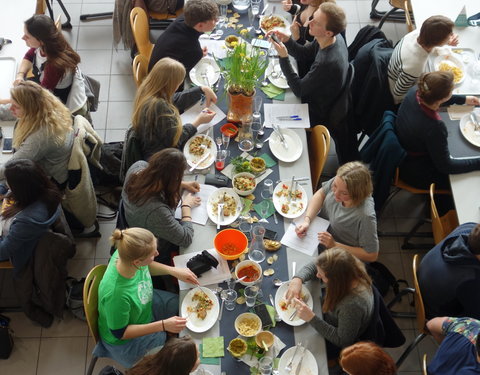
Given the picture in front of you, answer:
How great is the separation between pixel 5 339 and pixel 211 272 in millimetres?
1650

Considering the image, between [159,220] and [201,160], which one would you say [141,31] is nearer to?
[201,160]

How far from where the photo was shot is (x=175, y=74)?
3428 millimetres

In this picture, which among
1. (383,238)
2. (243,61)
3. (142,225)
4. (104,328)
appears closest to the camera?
(104,328)

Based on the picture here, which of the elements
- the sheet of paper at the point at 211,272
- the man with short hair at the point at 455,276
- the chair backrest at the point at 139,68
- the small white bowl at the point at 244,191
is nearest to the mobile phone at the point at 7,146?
the chair backrest at the point at 139,68

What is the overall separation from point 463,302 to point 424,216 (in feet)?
4.84

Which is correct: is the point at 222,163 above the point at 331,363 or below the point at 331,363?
above

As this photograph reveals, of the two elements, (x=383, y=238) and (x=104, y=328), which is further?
(x=383, y=238)

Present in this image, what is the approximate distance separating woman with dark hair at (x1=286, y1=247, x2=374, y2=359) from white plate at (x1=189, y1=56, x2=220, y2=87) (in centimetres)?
196

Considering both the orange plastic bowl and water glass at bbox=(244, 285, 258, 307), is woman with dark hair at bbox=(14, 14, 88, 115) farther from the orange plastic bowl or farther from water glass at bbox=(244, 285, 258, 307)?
water glass at bbox=(244, 285, 258, 307)

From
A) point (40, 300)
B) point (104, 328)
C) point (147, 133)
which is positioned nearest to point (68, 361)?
point (40, 300)

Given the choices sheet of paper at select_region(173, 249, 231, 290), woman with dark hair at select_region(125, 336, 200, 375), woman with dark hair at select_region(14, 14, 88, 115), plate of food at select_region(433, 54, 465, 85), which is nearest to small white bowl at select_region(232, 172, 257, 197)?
sheet of paper at select_region(173, 249, 231, 290)

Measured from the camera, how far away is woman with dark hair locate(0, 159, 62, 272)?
2.97 meters

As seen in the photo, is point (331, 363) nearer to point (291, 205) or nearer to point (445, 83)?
point (291, 205)

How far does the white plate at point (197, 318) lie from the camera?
2.76 meters
